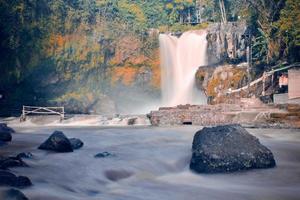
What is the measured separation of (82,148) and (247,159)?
6.28 metres

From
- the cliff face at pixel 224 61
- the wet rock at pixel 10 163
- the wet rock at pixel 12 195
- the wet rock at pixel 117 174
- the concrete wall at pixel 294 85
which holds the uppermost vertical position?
the cliff face at pixel 224 61

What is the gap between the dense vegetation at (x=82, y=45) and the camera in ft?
104

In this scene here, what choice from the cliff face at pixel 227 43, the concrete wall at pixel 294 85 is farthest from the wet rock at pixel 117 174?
the cliff face at pixel 227 43

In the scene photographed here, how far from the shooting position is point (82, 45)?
36938 mm

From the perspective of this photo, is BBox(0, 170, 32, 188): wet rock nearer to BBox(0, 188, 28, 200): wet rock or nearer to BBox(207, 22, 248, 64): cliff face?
BBox(0, 188, 28, 200): wet rock

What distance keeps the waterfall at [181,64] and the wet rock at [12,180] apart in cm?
3109

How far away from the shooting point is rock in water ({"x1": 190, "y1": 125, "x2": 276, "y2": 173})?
985 centimetres

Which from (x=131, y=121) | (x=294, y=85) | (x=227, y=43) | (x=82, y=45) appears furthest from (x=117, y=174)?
(x=227, y=43)

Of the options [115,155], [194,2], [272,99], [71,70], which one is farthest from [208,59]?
[115,155]

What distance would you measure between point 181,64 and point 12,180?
111ft

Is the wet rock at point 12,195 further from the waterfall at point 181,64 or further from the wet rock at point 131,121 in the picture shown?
the waterfall at point 181,64

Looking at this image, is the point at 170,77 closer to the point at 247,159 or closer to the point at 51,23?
the point at 51,23

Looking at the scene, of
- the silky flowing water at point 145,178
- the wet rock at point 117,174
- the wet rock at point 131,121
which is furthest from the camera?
the wet rock at point 131,121

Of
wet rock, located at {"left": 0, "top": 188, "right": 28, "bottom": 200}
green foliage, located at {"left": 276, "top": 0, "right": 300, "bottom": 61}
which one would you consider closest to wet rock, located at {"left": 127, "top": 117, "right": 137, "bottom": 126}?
green foliage, located at {"left": 276, "top": 0, "right": 300, "bottom": 61}
